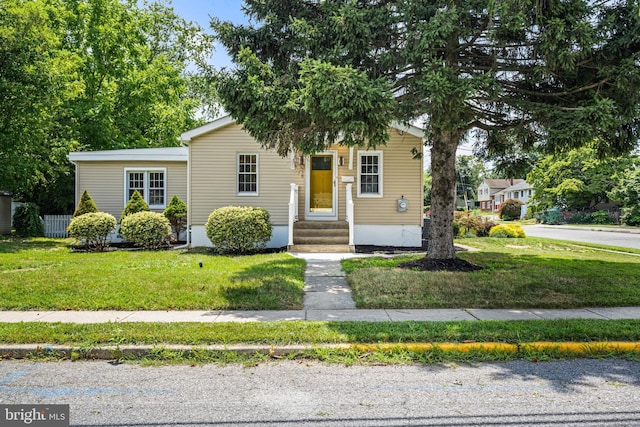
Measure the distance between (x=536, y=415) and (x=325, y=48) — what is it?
7040mm

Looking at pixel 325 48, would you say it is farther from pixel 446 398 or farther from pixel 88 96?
pixel 88 96

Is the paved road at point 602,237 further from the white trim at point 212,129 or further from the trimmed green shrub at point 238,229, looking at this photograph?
the trimmed green shrub at point 238,229

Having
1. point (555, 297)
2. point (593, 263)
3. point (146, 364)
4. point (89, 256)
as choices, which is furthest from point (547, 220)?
point (146, 364)

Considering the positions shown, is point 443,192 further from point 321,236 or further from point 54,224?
point 54,224

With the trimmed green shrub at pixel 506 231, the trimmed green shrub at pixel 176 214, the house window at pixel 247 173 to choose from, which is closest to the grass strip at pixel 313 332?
the house window at pixel 247 173

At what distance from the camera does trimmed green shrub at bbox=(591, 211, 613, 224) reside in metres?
36.0

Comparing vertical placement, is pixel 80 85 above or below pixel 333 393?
above

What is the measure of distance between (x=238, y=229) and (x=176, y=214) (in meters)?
4.54

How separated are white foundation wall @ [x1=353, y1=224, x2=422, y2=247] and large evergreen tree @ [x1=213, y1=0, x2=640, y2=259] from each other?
4.55 metres

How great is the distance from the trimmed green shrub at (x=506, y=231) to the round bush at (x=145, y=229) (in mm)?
13692

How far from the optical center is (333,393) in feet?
12.1

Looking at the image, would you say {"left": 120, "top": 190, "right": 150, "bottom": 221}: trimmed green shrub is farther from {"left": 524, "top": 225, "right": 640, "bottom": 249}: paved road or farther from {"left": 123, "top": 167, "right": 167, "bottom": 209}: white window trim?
{"left": 524, "top": 225, "right": 640, "bottom": 249}: paved road

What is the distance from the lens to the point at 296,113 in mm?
7590

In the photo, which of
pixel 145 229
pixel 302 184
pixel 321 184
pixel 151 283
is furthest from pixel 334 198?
pixel 151 283
